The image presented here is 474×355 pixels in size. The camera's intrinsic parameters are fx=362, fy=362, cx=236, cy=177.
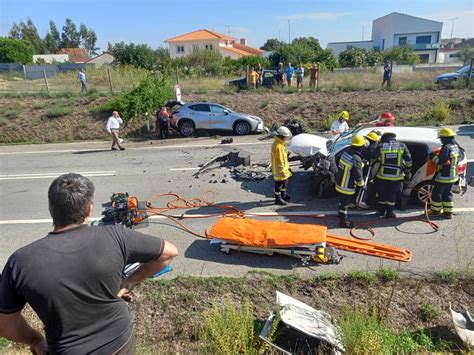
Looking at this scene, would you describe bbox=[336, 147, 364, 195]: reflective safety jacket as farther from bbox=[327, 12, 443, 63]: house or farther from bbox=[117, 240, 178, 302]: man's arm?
bbox=[327, 12, 443, 63]: house

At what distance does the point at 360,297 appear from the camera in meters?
4.75

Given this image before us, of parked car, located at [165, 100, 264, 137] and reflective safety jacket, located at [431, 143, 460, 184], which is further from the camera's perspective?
parked car, located at [165, 100, 264, 137]

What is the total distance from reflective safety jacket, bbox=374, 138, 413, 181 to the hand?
19.3 ft

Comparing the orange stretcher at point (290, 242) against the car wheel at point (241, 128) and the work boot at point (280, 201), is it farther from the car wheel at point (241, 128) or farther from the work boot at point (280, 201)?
the car wheel at point (241, 128)

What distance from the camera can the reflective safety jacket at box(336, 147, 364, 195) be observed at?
639 centimetres

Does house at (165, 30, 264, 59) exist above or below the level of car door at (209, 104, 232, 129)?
above

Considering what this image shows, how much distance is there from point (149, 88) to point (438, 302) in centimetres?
1620

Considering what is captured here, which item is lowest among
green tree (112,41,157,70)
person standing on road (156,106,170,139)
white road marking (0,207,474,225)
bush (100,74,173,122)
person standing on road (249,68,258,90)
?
white road marking (0,207,474,225)

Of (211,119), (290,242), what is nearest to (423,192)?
(290,242)

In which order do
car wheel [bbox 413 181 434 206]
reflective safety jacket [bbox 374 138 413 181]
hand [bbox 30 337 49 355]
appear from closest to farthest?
hand [bbox 30 337 49 355] → reflective safety jacket [bbox 374 138 413 181] → car wheel [bbox 413 181 434 206]

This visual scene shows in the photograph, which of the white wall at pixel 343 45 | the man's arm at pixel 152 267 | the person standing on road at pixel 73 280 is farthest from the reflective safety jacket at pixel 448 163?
the white wall at pixel 343 45

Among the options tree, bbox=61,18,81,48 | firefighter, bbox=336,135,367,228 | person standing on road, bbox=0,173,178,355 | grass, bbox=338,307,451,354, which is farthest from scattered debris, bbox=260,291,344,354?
tree, bbox=61,18,81,48

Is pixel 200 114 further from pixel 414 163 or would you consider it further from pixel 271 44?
pixel 271 44

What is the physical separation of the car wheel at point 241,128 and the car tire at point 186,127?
186 centimetres
